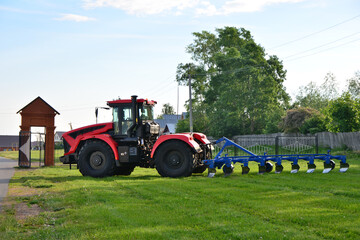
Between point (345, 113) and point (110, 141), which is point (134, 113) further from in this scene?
point (345, 113)

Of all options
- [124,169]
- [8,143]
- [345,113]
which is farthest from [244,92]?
[8,143]

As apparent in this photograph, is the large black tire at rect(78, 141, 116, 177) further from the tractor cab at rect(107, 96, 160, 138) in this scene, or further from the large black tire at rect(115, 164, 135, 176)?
the tractor cab at rect(107, 96, 160, 138)

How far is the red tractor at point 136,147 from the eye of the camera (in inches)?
589

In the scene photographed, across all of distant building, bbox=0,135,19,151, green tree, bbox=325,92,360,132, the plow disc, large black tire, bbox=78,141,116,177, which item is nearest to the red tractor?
large black tire, bbox=78,141,116,177

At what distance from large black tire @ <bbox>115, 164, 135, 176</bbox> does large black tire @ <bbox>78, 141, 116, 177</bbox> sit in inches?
17.0

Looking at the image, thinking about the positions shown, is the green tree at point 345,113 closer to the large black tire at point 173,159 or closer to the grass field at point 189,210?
the grass field at point 189,210

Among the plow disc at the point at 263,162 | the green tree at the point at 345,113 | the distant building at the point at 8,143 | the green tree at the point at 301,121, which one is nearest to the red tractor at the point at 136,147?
the plow disc at the point at 263,162

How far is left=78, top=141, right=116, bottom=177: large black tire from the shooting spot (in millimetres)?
15602

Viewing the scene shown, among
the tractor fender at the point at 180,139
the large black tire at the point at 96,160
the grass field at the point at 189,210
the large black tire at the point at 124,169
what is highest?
the tractor fender at the point at 180,139

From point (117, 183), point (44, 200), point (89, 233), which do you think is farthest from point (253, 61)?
point (89, 233)

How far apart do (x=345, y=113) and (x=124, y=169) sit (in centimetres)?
2078

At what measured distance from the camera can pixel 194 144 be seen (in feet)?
49.0

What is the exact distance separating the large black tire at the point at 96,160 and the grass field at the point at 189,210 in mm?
2517

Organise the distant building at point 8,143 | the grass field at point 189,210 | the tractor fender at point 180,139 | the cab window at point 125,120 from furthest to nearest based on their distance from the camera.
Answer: the distant building at point 8,143, the cab window at point 125,120, the tractor fender at point 180,139, the grass field at point 189,210
